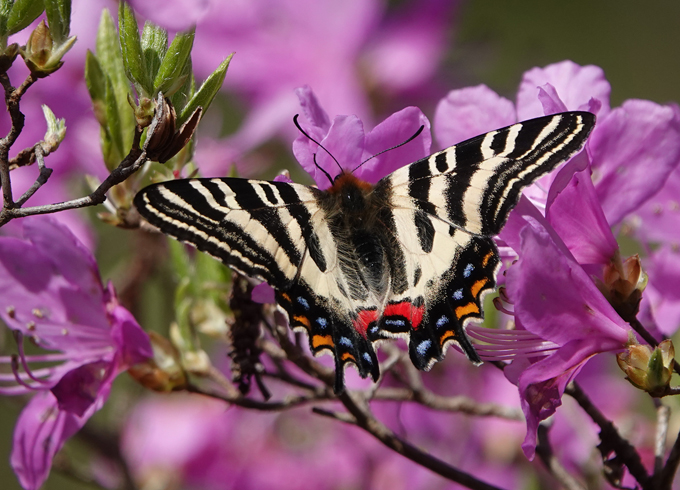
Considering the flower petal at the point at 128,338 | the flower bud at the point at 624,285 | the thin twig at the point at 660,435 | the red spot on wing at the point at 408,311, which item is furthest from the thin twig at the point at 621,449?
the flower petal at the point at 128,338

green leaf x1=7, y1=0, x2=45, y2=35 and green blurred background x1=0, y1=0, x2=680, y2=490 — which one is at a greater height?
green leaf x1=7, y1=0, x2=45, y2=35

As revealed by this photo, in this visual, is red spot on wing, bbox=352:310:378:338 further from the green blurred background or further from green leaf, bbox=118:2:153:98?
the green blurred background

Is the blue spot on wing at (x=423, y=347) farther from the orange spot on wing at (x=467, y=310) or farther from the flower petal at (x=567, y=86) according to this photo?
the flower petal at (x=567, y=86)

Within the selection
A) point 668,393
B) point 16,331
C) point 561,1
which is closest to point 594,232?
point 668,393

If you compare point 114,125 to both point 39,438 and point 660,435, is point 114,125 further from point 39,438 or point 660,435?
point 660,435

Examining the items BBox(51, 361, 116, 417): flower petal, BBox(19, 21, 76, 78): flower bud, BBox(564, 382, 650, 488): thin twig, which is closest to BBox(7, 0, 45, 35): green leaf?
BBox(19, 21, 76, 78): flower bud

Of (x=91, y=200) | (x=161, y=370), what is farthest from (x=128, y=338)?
(x=91, y=200)
